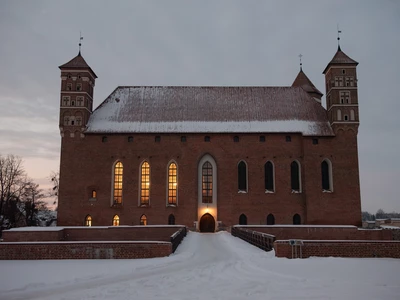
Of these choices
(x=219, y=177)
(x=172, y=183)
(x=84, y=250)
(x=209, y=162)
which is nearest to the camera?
(x=84, y=250)

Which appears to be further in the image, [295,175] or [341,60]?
[341,60]

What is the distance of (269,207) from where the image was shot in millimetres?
35188

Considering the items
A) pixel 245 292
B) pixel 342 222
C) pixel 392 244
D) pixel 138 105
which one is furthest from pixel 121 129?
pixel 245 292

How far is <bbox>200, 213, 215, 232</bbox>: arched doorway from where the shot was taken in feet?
117

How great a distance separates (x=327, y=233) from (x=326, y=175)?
792 centimetres

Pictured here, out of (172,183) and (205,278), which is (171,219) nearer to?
(172,183)

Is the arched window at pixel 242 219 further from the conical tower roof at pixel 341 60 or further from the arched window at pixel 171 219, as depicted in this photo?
the conical tower roof at pixel 341 60

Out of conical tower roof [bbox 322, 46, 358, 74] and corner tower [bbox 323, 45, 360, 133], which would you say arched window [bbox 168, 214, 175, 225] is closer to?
corner tower [bbox 323, 45, 360, 133]

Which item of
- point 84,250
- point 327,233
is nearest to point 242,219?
point 327,233

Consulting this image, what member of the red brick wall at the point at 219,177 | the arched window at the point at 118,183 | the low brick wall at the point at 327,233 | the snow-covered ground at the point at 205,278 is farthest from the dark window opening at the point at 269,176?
the snow-covered ground at the point at 205,278

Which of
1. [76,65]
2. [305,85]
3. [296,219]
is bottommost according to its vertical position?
[296,219]

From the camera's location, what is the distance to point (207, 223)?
35.9 metres

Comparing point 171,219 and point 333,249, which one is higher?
point 171,219

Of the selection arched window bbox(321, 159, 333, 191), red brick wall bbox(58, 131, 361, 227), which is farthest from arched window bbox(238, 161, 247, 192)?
arched window bbox(321, 159, 333, 191)
